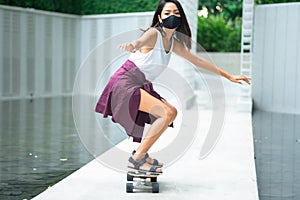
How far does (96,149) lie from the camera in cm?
682

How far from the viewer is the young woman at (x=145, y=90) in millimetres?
4285

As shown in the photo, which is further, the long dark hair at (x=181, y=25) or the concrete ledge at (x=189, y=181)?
the long dark hair at (x=181, y=25)

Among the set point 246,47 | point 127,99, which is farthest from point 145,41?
point 246,47

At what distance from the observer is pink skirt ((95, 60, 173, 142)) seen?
14.0ft

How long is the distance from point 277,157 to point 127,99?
2755mm

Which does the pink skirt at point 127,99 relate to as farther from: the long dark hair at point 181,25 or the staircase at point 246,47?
the staircase at point 246,47

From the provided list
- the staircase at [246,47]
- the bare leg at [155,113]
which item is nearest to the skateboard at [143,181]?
the bare leg at [155,113]

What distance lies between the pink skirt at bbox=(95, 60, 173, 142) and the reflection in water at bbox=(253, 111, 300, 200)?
1.04m

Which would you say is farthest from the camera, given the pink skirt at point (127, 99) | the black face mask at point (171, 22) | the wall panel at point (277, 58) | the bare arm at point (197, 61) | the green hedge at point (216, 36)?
the green hedge at point (216, 36)

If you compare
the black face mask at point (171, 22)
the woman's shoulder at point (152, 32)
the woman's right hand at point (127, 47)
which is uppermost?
the black face mask at point (171, 22)

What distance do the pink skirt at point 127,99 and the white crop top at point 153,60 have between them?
0.04 metres

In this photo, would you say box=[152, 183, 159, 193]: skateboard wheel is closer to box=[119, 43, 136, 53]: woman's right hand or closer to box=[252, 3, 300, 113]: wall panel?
box=[119, 43, 136, 53]: woman's right hand

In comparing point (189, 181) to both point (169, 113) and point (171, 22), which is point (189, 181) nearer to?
point (169, 113)

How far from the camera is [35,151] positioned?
661 centimetres
